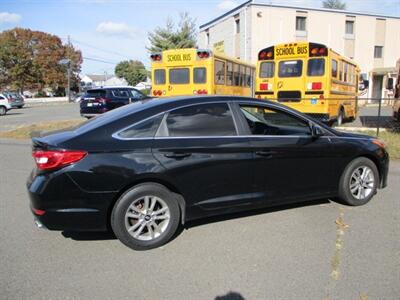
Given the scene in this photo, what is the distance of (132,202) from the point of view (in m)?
4.30

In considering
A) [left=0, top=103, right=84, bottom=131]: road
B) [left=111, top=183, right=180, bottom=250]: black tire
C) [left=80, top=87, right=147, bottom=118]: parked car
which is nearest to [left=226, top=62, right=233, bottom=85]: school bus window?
[left=80, top=87, right=147, bottom=118]: parked car

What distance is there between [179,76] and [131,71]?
89.7 metres

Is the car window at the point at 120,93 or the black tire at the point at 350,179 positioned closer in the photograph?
the black tire at the point at 350,179

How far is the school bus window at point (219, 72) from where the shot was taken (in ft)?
49.8

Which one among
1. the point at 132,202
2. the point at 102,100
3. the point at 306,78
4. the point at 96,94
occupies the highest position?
the point at 306,78

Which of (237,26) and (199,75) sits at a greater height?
(237,26)

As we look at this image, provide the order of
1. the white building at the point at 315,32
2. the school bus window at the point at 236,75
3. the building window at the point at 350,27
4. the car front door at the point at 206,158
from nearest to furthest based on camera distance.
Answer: the car front door at the point at 206,158 → the school bus window at the point at 236,75 → the white building at the point at 315,32 → the building window at the point at 350,27

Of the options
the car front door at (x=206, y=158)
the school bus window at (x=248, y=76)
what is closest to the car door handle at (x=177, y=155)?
the car front door at (x=206, y=158)

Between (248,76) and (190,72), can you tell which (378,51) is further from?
(190,72)

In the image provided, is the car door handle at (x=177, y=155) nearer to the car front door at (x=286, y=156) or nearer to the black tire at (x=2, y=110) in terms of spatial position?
the car front door at (x=286, y=156)

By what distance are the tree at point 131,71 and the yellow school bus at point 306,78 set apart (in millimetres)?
80132

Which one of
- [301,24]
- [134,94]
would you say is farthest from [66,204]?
[301,24]

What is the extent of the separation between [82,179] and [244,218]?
2.19 meters

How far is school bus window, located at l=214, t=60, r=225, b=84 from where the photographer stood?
15.2 metres
